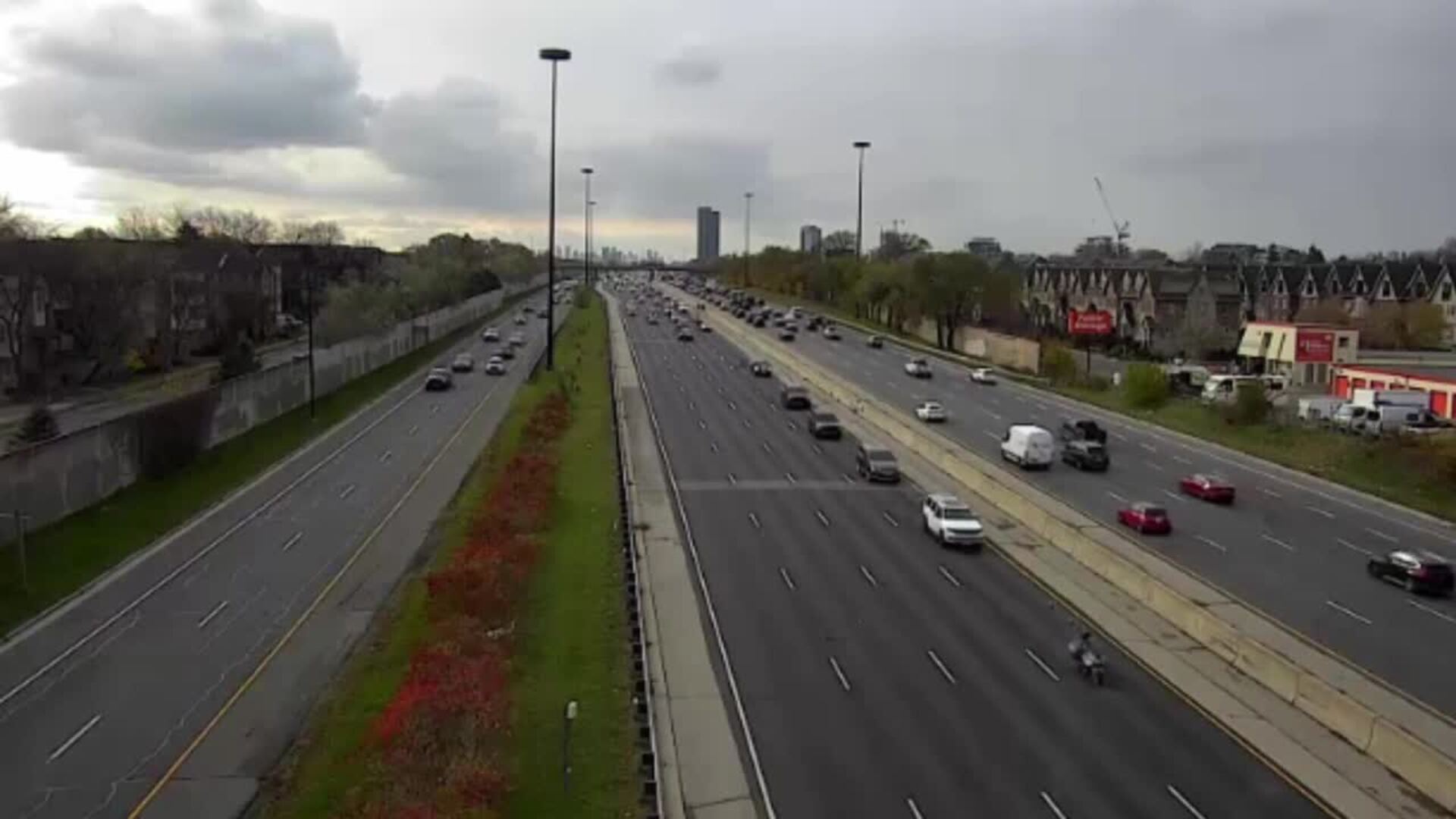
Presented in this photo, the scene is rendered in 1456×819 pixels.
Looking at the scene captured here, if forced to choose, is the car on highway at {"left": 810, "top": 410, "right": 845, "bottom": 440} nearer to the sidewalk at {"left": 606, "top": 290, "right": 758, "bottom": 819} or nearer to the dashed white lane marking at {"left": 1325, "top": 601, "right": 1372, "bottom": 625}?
the sidewalk at {"left": 606, "top": 290, "right": 758, "bottom": 819}

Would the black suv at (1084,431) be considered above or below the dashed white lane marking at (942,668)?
above

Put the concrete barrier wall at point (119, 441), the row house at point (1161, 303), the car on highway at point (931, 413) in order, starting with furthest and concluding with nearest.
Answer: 1. the row house at point (1161, 303)
2. the car on highway at point (931, 413)
3. the concrete barrier wall at point (119, 441)

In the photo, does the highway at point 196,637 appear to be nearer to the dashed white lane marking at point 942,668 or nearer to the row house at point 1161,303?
the dashed white lane marking at point 942,668

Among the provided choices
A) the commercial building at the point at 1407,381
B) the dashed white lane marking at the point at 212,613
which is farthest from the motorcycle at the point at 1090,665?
the commercial building at the point at 1407,381

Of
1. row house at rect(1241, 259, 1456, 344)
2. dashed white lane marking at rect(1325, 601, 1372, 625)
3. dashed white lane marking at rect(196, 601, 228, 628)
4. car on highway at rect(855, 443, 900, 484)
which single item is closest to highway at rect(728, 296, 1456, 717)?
dashed white lane marking at rect(1325, 601, 1372, 625)

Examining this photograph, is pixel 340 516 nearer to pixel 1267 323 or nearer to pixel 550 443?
pixel 550 443

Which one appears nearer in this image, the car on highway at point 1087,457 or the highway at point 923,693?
the highway at point 923,693
